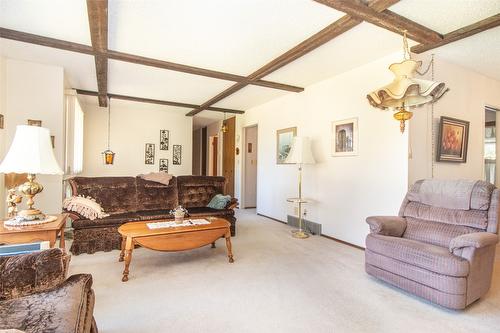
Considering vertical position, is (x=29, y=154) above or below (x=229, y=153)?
below

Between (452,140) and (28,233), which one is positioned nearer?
(28,233)

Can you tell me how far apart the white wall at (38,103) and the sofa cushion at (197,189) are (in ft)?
5.60

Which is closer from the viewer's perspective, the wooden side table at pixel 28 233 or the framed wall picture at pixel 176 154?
the wooden side table at pixel 28 233

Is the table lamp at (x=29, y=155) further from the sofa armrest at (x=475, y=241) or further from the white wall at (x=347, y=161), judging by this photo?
the white wall at (x=347, y=161)

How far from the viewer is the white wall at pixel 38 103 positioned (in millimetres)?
3561

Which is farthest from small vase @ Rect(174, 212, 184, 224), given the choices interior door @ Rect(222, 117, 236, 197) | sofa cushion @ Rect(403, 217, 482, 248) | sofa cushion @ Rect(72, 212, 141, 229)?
interior door @ Rect(222, 117, 236, 197)

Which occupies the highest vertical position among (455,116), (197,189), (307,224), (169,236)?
(455,116)

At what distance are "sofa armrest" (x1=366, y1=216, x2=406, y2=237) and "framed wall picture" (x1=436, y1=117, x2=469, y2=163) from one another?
1.33m

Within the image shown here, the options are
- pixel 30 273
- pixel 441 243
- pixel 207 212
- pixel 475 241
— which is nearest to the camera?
pixel 30 273

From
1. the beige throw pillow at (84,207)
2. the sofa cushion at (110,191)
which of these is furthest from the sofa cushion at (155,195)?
the beige throw pillow at (84,207)

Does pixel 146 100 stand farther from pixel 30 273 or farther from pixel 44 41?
pixel 30 273

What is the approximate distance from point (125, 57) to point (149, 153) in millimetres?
3849

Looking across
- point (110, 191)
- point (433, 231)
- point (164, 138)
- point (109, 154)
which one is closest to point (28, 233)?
point (110, 191)

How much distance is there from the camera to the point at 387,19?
2387 millimetres
